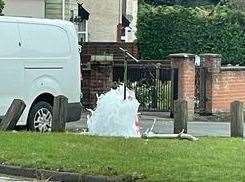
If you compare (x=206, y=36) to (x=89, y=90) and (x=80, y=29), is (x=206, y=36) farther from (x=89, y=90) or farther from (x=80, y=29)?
(x=89, y=90)

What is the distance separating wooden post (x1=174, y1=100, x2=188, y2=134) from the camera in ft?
45.4

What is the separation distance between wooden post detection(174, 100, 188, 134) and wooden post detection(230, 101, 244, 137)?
0.85 metres

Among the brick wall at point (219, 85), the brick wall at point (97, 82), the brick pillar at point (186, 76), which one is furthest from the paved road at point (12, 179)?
the brick wall at point (219, 85)

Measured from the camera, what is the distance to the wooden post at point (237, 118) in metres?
13.9

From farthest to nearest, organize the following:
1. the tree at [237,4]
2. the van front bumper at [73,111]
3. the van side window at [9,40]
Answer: the tree at [237,4]
the van front bumper at [73,111]
the van side window at [9,40]

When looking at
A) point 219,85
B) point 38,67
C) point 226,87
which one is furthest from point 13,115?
point 226,87

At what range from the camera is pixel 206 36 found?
36469mm

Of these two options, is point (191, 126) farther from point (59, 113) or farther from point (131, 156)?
point (131, 156)

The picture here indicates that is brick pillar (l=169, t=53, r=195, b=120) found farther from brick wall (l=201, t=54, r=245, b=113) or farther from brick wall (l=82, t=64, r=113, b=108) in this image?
brick wall (l=82, t=64, r=113, b=108)

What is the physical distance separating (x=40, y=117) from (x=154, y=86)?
25.5 feet

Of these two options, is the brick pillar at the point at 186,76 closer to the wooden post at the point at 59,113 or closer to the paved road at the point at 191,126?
the paved road at the point at 191,126

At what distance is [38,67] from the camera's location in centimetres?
1606

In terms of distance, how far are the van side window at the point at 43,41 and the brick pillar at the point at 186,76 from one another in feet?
23.1

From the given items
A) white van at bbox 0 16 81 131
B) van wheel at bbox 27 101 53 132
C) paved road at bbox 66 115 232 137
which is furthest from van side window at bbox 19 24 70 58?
paved road at bbox 66 115 232 137
